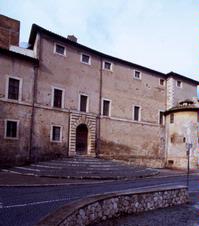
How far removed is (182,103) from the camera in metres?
27.5

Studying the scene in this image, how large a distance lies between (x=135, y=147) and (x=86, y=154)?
20.4 feet

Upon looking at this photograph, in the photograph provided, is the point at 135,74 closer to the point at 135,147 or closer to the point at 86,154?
the point at 135,147

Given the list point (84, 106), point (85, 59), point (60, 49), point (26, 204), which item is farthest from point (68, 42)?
point (26, 204)

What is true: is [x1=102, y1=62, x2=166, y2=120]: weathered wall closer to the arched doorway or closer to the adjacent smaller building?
the adjacent smaller building

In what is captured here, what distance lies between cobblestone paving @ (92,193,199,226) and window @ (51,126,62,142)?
1312 centimetres

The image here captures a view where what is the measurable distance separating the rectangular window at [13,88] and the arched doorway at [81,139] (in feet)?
21.7

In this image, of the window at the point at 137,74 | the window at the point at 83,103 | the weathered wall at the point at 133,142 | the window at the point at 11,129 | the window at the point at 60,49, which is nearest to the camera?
the window at the point at 11,129

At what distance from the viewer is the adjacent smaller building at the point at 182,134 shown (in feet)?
83.6

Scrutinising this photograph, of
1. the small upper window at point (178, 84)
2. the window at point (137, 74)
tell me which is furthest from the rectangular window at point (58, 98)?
the small upper window at point (178, 84)

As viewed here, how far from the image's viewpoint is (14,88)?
18031mm

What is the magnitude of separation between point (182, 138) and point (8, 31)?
76.4 ft

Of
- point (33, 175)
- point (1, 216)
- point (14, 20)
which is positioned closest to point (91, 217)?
point (1, 216)

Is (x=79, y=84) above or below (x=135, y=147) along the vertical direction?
above

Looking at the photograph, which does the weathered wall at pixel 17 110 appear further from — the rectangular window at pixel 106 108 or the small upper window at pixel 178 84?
the small upper window at pixel 178 84
